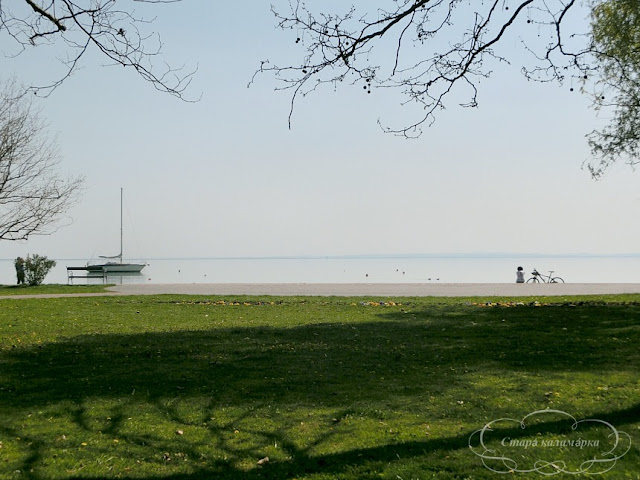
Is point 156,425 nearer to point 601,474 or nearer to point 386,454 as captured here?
point 386,454

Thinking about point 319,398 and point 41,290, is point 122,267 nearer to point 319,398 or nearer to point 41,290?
point 41,290

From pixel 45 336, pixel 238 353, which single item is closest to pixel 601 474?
pixel 238 353

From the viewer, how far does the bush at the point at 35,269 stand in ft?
115

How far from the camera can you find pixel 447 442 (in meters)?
6.07

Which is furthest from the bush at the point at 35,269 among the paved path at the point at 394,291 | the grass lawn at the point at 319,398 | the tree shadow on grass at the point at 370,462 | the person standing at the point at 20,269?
the tree shadow on grass at the point at 370,462

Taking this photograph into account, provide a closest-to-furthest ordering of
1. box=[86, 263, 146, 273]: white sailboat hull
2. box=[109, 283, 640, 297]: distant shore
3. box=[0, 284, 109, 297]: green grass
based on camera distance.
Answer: box=[109, 283, 640, 297]: distant shore, box=[0, 284, 109, 297]: green grass, box=[86, 263, 146, 273]: white sailboat hull

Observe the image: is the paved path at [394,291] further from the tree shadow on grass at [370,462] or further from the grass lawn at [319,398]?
the tree shadow on grass at [370,462]

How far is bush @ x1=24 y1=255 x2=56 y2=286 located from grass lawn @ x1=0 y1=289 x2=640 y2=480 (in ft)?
70.3

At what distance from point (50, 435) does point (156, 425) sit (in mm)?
1142

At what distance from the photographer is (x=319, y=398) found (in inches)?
316

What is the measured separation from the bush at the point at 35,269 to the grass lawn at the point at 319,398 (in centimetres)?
2142

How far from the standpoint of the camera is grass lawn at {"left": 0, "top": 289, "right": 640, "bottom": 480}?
223 inches

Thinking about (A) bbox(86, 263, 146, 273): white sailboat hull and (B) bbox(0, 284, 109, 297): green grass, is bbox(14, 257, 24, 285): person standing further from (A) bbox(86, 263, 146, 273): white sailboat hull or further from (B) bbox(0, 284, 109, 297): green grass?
(A) bbox(86, 263, 146, 273): white sailboat hull

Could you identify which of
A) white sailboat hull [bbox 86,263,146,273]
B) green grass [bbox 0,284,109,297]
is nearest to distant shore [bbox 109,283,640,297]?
green grass [bbox 0,284,109,297]
